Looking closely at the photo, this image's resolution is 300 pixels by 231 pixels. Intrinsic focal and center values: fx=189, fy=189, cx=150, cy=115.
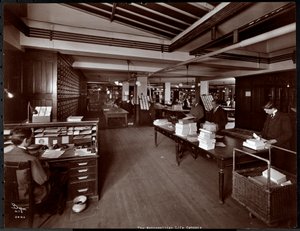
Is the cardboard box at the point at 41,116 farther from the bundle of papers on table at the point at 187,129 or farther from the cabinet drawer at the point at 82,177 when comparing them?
the bundle of papers on table at the point at 187,129

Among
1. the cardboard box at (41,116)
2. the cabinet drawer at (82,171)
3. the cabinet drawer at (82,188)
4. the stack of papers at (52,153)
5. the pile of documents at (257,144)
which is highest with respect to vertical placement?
the cardboard box at (41,116)

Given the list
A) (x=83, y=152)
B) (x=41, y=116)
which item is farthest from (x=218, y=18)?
(x=41, y=116)

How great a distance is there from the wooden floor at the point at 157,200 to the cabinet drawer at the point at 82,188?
0.18 metres

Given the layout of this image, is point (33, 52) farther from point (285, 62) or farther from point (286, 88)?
point (286, 88)

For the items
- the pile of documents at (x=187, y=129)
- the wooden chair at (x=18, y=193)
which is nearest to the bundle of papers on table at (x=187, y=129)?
the pile of documents at (x=187, y=129)

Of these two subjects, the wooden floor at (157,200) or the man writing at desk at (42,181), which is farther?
the wooden floor at (157,200)

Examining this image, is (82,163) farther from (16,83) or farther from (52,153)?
(16,83)

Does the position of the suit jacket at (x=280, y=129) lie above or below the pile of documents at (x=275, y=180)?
above

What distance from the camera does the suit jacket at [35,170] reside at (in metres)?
2.17

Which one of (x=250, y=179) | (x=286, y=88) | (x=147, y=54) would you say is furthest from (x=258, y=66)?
(x=250, y=179)

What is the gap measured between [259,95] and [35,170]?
8495mm

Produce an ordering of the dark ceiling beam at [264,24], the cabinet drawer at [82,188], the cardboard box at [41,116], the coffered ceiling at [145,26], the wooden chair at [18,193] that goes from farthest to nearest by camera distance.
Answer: the cardboard box at [41,116], the coffered ceiling at [145,26], the cabinet drawer at [82,188], the dark ceiling beam at [264,24], the wooden chair at [18,193]

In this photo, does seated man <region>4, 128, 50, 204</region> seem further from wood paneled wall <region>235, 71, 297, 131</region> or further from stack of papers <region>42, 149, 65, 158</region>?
wood paneled wall <region>235, 71, 297, 131</region>

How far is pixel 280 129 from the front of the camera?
334 centimetres
